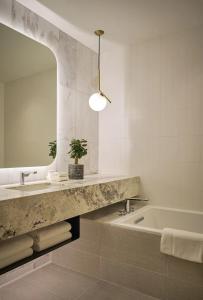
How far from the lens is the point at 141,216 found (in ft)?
7.86

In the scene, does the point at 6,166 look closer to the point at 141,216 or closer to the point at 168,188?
the point at 141,216

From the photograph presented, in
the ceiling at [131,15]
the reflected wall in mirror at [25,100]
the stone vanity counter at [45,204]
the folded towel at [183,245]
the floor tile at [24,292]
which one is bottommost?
the floor tile at [24,292]

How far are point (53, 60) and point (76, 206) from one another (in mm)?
1529

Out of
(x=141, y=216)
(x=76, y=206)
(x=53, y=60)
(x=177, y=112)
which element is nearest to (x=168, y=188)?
(x=141, y=216)

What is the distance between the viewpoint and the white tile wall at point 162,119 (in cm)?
246

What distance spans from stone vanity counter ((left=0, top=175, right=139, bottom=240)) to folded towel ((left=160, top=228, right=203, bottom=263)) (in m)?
0.57

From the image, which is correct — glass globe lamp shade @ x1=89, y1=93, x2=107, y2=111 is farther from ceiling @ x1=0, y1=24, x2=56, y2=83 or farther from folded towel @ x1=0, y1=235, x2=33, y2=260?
folded towel @ x1=0, y1=235, x2=33, y2=260

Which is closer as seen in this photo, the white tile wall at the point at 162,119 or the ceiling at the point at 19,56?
the ceiling at the point at 19,56

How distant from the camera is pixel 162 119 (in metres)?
2.62

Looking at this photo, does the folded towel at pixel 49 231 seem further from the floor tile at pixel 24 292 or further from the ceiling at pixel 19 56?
the ceiling at pixel 19 56

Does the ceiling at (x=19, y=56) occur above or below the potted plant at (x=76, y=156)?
above

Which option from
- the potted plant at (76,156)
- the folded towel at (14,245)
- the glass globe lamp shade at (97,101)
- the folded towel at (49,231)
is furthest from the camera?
the glass globe lamp shade at (97,101)

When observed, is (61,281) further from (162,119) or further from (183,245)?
(162,119)

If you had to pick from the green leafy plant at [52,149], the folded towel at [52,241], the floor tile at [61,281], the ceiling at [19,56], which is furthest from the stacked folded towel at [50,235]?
the ceiling at [19,56]
